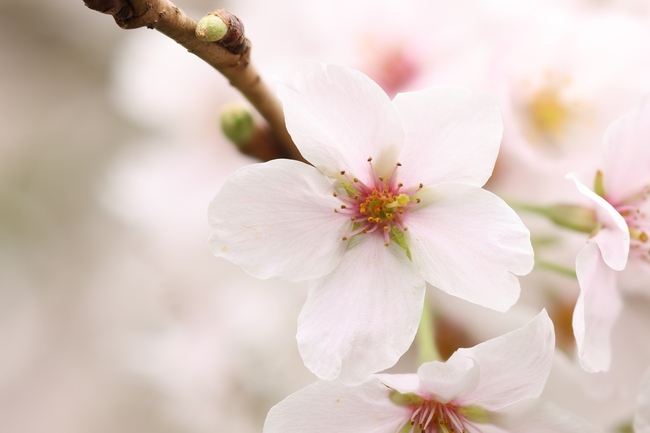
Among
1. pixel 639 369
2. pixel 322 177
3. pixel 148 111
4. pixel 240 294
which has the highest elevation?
pixel 322 177

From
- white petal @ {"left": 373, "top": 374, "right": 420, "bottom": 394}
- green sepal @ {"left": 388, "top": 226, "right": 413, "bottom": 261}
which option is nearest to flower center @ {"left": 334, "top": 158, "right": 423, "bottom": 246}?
green sepal @ {"left": 388, "top": 226, "right": 413, "bottom": 261}

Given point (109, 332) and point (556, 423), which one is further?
point (109, 332)

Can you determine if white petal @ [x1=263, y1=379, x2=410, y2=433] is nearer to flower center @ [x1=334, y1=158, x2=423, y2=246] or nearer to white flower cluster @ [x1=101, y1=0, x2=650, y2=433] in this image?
white flower cluster @ [x1=101, y1=0, x2=650, y2=433]

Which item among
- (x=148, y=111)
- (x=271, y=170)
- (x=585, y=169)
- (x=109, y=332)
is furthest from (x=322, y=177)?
(x=109, y=332)

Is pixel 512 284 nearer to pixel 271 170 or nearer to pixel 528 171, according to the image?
pixel 271 170

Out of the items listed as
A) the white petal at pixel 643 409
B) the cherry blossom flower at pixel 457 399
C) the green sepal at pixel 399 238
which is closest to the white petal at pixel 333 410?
the cherry blossom flower at pixel 457 399

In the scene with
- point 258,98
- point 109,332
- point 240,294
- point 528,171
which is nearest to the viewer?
point 258,98
